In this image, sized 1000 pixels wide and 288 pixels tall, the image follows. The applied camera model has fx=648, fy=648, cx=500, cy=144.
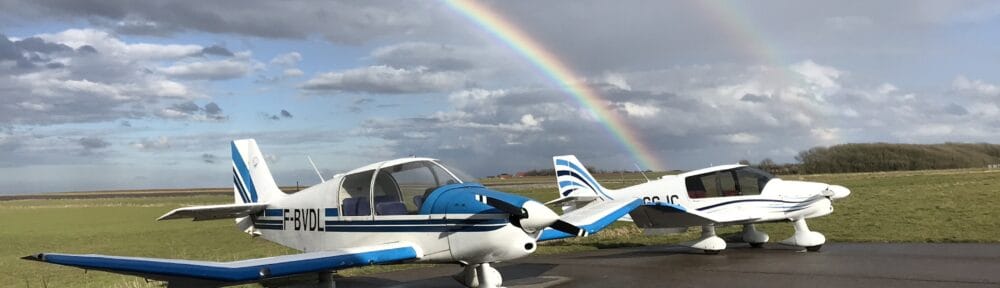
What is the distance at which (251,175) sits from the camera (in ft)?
42.0

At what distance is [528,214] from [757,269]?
5.68 m

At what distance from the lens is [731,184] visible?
14.3 metres

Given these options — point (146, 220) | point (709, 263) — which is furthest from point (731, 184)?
point (146, 220)

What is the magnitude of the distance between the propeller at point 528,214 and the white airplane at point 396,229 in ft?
0.04

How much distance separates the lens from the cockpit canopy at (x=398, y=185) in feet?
26.6

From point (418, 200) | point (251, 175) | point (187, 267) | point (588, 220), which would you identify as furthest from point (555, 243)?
point (187, 267)

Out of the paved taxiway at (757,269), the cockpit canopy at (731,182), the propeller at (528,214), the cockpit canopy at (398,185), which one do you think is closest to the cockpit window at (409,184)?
the cockpit canopy at (398,185)

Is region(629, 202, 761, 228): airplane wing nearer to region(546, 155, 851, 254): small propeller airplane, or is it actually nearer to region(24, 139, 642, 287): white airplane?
region(546, 155, 851, 254): small propeller airplane

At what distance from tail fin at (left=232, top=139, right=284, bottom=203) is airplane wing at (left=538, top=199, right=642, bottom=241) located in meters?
5.48

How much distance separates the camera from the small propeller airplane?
1333 centimetres

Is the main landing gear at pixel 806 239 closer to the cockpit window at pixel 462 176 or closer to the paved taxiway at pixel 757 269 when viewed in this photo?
the paved taxiway at pixel 757 269

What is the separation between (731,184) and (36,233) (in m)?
34.8

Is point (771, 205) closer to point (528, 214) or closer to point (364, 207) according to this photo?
point (528, 214)

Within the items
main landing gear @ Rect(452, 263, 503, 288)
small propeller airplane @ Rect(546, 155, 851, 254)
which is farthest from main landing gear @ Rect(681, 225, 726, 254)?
main landing gear @ Rect(452, 263, 503, 288)
